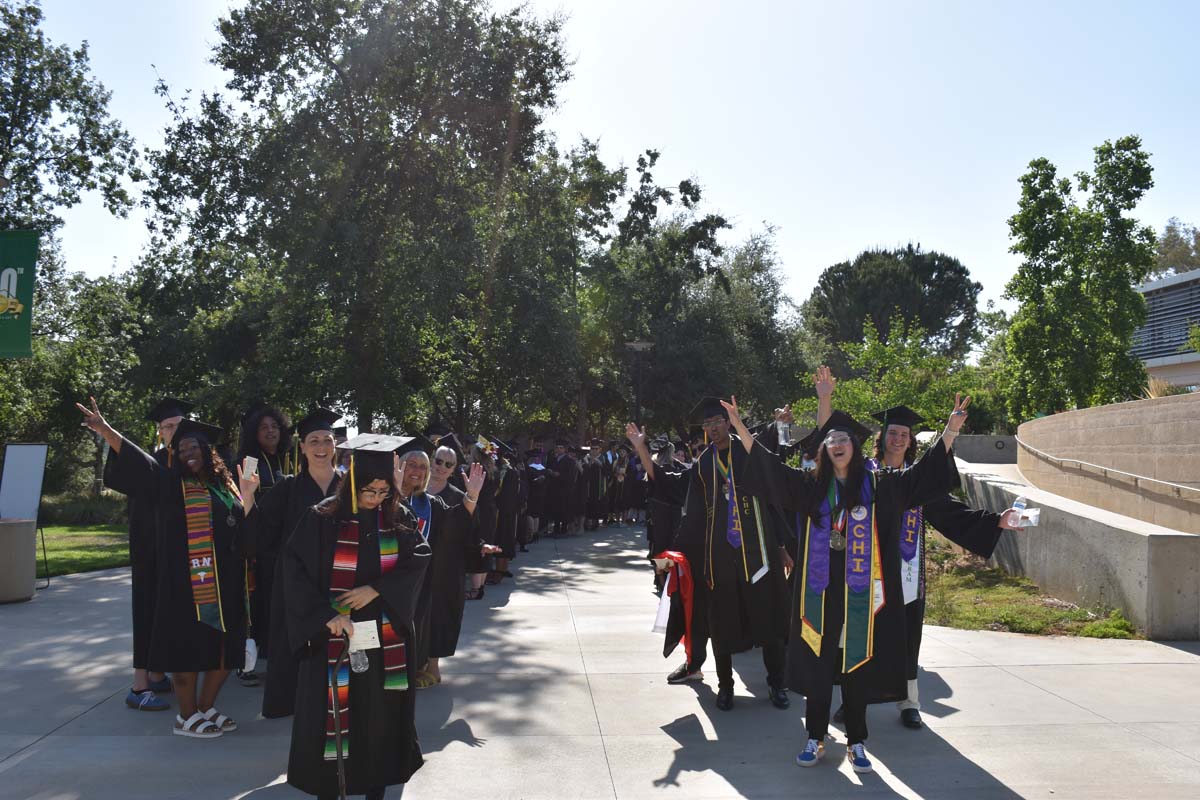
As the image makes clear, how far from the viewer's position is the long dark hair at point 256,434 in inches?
298

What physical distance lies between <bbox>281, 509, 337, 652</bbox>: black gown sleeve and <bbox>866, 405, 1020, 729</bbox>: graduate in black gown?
3.30 m

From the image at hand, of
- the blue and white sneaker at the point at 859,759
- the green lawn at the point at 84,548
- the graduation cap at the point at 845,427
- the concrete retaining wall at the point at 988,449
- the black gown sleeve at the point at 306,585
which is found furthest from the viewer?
the concrete retaining wall at the point at 988,449

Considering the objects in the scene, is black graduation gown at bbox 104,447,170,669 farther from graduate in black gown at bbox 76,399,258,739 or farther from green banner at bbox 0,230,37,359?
green banner at bbox 0,230,37,359

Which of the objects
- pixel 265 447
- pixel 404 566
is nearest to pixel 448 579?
pixel 265 447

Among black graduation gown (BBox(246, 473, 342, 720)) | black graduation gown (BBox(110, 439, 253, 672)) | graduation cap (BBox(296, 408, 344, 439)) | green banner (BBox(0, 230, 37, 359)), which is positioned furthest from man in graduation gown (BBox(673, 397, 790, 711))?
green banner (BBox(0, 230, 37, 359))

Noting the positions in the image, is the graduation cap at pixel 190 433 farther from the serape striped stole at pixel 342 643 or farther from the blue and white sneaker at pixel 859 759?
the blue and white sneaker at pixel 859 759

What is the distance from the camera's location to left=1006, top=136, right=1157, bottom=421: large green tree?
21953mm

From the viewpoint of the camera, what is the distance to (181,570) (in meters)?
5.92

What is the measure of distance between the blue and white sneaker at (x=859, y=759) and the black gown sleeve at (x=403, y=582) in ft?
8.14

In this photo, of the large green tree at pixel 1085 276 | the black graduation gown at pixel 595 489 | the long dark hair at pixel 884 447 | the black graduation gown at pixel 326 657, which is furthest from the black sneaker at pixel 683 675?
the large green tree at pixel 1085 276

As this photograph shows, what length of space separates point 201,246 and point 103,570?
996 centimetres

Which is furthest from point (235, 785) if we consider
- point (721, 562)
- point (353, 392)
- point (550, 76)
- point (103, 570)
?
point (550, 76)

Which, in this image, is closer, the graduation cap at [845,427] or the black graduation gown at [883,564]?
the black graduation gown at [883,564]

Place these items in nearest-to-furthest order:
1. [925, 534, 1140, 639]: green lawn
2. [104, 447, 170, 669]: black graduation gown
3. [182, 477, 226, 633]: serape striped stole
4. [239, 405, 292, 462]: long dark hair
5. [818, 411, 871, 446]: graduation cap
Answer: [818, 411, 871, 446]: graduation cap, [182, 477, 226, 633]: serape striped stole, [104, 447, 170, 669]: black graduation gown, [239, 405, 292, 462]: long dark hair, [925, 534, 1140, 639]: green lawn
